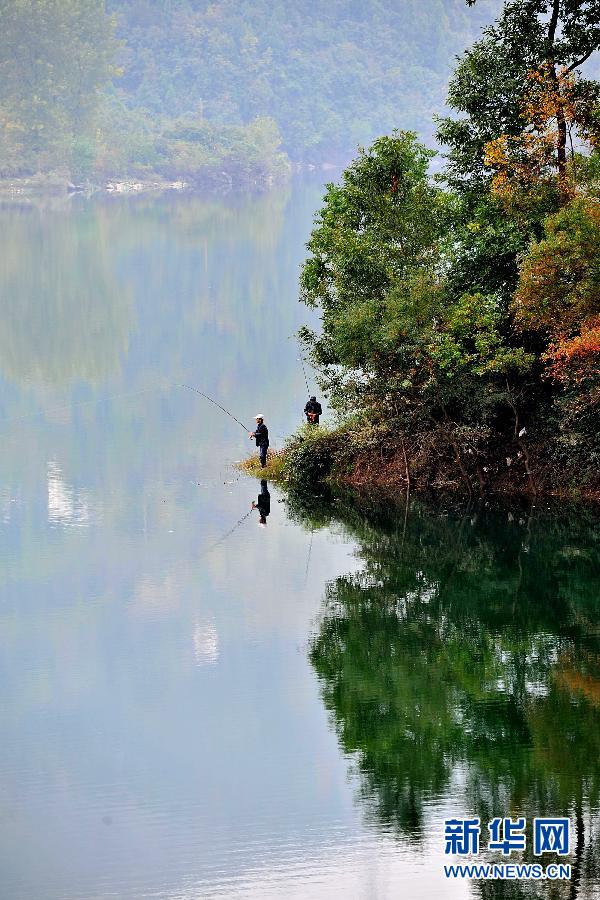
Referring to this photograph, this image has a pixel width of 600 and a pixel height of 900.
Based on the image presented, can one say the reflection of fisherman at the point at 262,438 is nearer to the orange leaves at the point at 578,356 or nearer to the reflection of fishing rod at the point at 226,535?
the reflection of fishing rod at the point at 226,535

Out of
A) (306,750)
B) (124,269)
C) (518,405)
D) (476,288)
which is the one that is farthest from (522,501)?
(124,269)

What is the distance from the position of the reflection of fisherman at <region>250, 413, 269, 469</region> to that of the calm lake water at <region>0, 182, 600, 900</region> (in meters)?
0.87

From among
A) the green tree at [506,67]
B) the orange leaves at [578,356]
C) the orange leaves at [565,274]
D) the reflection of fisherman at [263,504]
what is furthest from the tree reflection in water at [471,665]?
the green tree at [506,67]

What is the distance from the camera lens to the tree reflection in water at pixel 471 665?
17625mm

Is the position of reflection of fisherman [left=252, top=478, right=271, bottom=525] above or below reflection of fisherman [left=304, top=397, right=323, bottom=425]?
below

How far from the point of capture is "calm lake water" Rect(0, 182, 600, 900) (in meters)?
16.4

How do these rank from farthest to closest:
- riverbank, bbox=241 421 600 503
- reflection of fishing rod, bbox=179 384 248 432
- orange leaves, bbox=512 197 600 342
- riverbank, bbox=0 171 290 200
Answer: riverbank, bbox=0 171 290 200 → reflection of fishing rod, bbox=179 384 248 432 → riverbank, bbox=241 421 600 503 → orange leaves, bbox=512 197 600 342

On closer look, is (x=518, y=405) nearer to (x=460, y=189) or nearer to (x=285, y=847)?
(x=460, y=189)

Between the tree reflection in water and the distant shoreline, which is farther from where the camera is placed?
the distant shoreline

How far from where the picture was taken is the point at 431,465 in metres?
33.0

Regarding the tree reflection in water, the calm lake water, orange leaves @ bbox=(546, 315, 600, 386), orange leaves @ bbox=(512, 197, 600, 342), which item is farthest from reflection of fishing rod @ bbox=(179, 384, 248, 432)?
orange leaves @ bbox=(512, 197, 600, 342)

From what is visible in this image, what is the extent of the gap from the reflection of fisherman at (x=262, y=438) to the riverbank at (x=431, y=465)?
2.14 ft

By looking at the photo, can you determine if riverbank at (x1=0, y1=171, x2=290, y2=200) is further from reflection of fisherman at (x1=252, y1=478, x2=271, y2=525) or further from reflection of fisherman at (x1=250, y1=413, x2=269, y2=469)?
reflection of fisherman at (x1=252, y1=478, x2=271, y2=525)

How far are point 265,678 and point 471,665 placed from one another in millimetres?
3105
